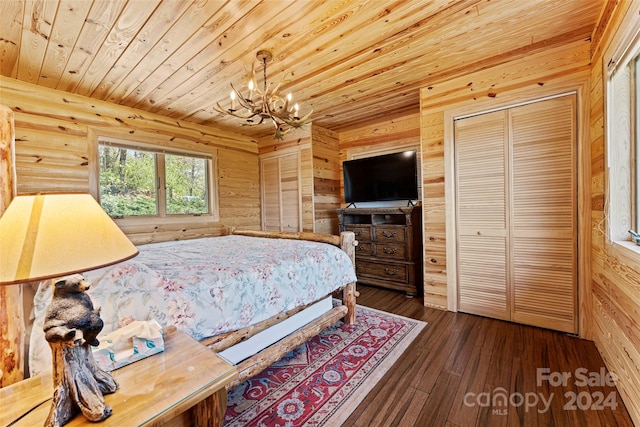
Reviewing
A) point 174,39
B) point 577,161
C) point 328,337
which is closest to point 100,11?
point 174,39

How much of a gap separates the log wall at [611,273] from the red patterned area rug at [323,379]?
4.02 ft

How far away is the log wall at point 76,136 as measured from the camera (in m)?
2.53

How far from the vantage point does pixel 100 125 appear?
9.83 ft

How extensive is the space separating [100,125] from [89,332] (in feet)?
10.6

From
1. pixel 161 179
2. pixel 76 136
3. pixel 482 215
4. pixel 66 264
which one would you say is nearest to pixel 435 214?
pixel 482 215

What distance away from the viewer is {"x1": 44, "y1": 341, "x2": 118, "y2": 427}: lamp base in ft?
2.26

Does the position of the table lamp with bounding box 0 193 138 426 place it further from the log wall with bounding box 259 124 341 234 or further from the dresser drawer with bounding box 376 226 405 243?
the log wall with bounding box 259 124 341 234

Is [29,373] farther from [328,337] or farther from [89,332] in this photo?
[328,337]

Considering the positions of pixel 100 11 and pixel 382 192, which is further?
pixel 382 192

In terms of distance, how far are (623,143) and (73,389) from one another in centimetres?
285

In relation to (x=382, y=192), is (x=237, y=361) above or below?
below

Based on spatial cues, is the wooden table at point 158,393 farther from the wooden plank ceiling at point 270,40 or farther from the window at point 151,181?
the window at point 151,181

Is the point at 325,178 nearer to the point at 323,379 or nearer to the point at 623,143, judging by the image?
the point at 323,379

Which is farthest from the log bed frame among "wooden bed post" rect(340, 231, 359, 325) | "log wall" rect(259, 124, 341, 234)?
"log wall" rect(259, 124, 341, 234)
